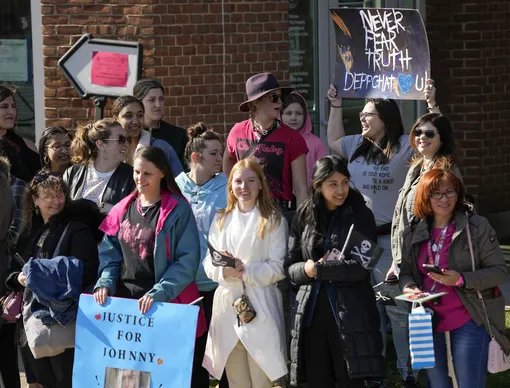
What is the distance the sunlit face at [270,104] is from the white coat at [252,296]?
1.02 meters

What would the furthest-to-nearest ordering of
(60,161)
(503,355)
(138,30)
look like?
(138,30), (60,161), (503,355)

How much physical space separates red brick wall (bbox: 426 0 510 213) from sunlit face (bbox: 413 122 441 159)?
5.10 m

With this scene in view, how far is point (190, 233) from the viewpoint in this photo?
253 inches

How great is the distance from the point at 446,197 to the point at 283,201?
1462mm

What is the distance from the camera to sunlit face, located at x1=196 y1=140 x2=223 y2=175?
23.0ft

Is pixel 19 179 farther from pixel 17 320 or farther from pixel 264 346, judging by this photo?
pixel 264 346

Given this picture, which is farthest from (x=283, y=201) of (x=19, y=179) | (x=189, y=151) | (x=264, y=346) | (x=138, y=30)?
(x=138, y=30)

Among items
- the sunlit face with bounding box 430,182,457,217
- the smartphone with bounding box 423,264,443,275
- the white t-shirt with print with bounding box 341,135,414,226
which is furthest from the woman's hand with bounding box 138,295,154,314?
the white t-shirt with print with bounding box 341,135,414,226

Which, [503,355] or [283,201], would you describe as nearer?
[503,355]

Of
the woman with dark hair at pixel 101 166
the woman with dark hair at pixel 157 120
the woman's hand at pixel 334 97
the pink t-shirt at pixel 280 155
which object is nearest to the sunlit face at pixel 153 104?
the woman with dark hair at pixel 157 120

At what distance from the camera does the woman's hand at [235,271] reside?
636cm

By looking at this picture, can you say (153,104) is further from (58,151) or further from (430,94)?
(430,94)

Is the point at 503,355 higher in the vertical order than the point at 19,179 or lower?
lower

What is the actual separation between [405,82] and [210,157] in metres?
1.59
